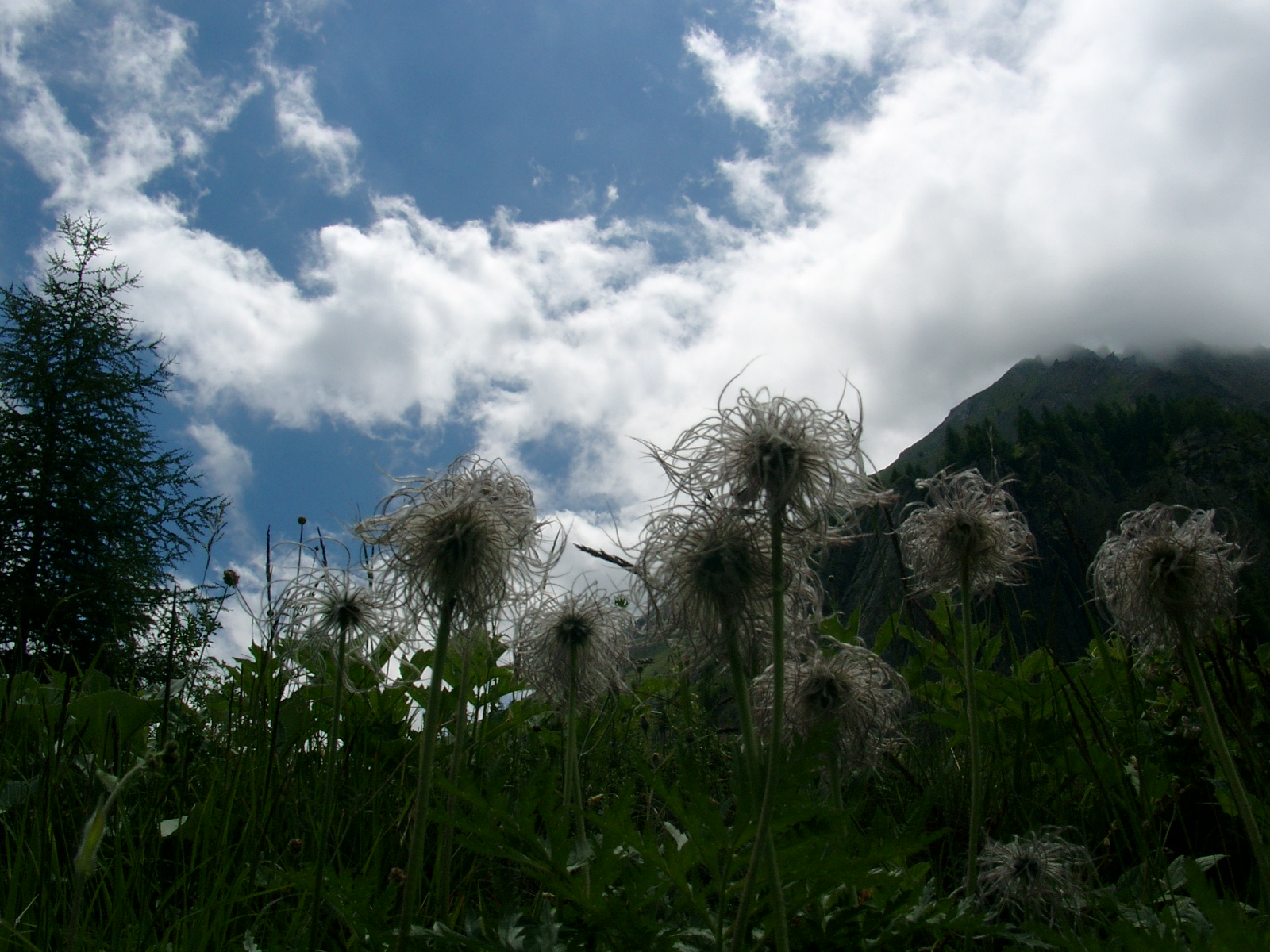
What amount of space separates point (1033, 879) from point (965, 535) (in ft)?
3.94

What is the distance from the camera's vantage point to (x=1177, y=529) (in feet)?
10.4

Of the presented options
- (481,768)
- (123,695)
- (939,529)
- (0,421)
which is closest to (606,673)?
(481,768)

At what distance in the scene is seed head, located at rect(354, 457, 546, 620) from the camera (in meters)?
2.49

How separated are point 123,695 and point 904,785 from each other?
3907 millimetres

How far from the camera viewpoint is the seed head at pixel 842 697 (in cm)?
283

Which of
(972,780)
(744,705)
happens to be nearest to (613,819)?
(744,705)

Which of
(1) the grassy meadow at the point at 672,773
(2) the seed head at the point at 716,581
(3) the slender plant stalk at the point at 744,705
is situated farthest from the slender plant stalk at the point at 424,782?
(3) the slender plant stalk at the point at 744,705

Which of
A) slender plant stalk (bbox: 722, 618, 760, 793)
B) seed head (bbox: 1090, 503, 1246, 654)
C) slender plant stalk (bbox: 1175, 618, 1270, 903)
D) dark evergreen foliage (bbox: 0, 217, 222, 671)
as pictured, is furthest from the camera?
dark evergreen foliage (bbox: 0, 217, 222, 671)

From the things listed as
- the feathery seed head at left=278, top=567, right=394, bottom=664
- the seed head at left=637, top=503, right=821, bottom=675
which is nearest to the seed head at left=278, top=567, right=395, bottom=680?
the feathery seed head at left=278, top=567, right=394, bottom=664

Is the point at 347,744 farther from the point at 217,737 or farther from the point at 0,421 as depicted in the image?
the point at 0,421

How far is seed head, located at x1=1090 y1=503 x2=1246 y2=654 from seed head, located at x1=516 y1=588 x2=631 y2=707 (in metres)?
2.00

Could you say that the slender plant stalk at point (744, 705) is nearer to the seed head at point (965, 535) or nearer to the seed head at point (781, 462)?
the seed head at point (781, 462)

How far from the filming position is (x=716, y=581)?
6.83ft

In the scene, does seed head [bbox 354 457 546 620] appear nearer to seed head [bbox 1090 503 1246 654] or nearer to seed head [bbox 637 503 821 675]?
seed head [bbox 637 503 821 675]
